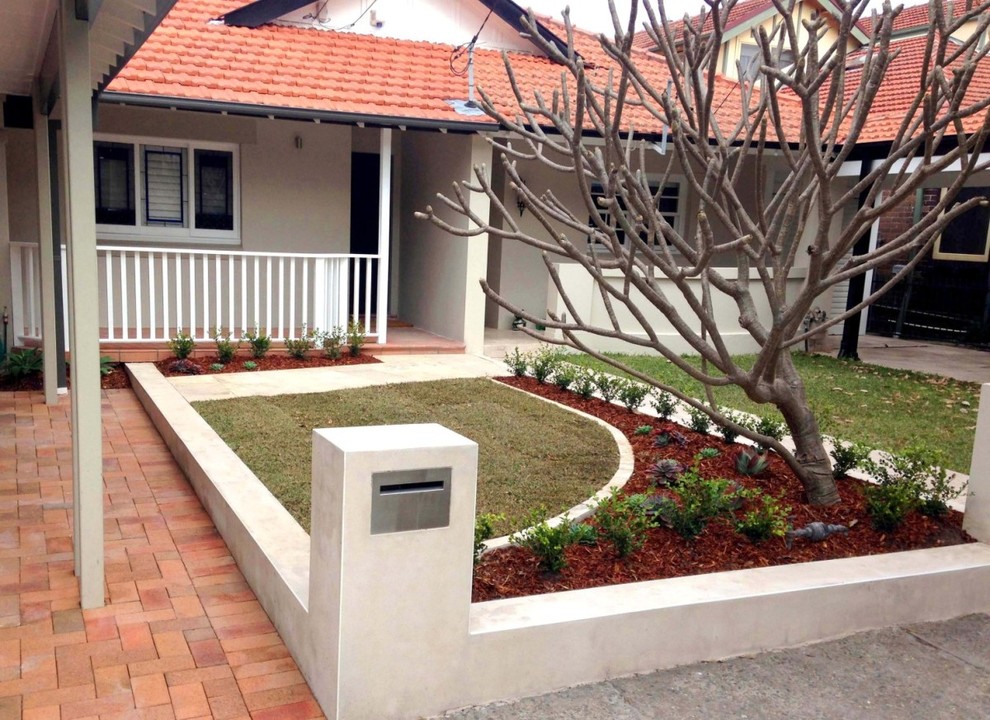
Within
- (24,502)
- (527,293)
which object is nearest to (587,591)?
(24,502)

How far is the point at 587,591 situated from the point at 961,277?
16.1 m

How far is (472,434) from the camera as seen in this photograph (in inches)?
286

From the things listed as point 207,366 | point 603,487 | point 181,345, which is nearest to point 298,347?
point 207,366

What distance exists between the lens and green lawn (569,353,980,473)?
8.03m

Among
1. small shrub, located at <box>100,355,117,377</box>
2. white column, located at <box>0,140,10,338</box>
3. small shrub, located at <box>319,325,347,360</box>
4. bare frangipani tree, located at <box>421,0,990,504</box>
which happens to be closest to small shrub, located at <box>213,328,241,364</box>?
small shrub, located at <box>319,325,347,360</box>

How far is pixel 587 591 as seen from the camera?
3.94m

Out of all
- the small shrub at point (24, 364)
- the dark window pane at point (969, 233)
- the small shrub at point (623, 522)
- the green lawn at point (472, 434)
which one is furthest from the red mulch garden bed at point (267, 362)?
the dark window pane at point (969, 233)

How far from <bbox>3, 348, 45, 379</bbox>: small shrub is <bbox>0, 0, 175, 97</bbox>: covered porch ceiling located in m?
3.17

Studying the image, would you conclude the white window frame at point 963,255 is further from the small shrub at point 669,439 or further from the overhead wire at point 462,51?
the small shrub at point 669,439

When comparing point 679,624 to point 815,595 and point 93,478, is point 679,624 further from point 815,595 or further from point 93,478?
point 93,478

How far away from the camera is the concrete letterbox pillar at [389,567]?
3188mm

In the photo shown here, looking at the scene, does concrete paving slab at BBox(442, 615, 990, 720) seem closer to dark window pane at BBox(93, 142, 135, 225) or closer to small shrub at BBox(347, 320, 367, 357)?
small shrub at BBox(347, 320, 367, 357)

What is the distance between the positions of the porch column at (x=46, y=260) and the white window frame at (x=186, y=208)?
310 cm

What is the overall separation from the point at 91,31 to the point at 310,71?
20.8 feet
